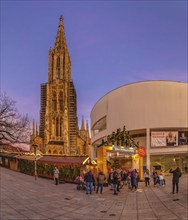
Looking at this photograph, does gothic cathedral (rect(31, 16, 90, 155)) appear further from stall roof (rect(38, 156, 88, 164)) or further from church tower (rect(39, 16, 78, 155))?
stall roof (rect(38, 156, 88, 164))

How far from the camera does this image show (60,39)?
371 feet

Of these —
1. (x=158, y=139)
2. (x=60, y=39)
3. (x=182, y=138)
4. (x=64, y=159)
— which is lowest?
(x=64, y=159)

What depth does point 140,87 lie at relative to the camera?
3866cm

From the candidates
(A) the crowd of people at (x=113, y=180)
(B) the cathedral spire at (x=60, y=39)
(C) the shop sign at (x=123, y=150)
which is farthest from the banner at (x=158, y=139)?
(B) the cathedral spire at (x=60, y=39)

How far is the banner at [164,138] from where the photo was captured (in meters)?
37.3

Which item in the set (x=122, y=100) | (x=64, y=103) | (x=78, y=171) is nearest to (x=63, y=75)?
(x=64, y=103)

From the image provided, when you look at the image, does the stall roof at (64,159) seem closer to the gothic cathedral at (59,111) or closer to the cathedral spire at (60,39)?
the gothic cathedral at (59,111)

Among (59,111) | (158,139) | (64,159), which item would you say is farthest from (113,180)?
(59,111)

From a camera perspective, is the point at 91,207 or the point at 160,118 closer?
the point at 91,207

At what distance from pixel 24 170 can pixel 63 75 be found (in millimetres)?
78106

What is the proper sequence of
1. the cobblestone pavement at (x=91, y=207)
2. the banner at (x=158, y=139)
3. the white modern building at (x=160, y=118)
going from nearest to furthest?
1. the cobblestone pavement at (x=91, y=207)
2. the white modern building at (x=160, y=118)
3. the banner at (x=158, y=139)

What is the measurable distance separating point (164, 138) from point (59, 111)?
2592 inches

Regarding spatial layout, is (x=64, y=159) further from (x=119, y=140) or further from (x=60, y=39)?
(x=60, y=39)

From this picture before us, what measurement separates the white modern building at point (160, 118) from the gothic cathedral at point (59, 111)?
57056mm
